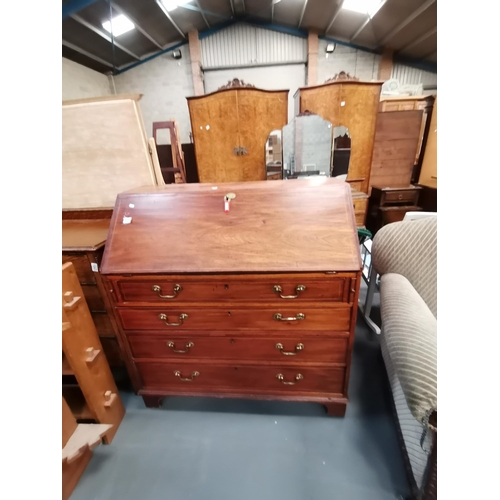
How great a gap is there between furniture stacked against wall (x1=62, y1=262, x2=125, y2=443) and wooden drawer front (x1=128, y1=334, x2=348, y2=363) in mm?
193

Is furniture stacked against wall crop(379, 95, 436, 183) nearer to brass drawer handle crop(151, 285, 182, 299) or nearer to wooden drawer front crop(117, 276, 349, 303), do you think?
wooden drawer front crop(117, 276, 349, 303)

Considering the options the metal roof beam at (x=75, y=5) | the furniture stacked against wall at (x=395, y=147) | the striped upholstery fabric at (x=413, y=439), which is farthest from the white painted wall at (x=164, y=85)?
the striped upholstery fabric at (x=413, y=439)

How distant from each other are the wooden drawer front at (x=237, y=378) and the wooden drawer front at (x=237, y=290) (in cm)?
44

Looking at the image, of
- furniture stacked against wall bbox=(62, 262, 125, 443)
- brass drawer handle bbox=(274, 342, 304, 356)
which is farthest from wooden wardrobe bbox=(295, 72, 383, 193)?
furniture stacked against wall bbox=(62, 262, 125, 443)

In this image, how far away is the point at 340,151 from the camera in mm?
3463

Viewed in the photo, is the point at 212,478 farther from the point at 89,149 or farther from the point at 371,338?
the point at 89,149

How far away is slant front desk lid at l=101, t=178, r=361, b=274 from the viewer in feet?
3.67

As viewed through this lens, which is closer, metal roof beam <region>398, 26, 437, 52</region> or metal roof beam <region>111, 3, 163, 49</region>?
metal roof beam <region>111, 3, 163, 49</region>

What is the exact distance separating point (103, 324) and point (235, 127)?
293 cm

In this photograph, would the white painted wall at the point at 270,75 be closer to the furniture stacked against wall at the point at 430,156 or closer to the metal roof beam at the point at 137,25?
the metal roof beam at the point at 137,25

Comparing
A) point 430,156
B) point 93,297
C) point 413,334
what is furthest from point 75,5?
point 430,156

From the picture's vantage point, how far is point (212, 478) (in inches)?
Result: 47.2

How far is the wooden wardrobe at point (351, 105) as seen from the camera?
321cm

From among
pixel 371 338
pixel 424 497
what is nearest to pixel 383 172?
pixel 371 338
